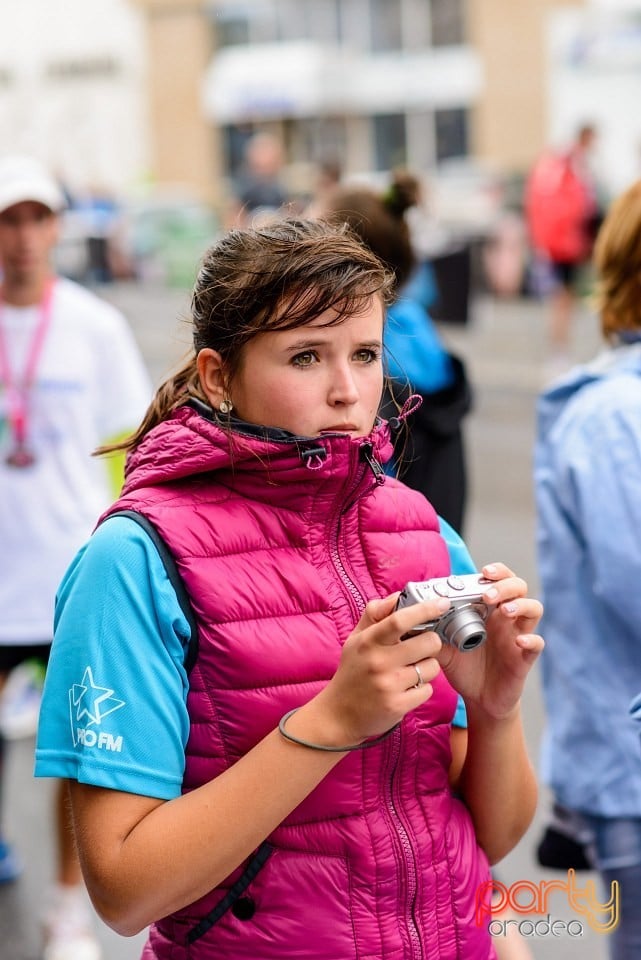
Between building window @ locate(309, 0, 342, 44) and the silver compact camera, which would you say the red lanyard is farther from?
building window @ locate(309, 0, 342, 44)

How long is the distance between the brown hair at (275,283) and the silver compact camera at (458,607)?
413 millimetres

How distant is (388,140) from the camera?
129 ft

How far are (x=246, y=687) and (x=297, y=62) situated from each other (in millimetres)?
38025

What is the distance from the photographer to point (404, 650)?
1666 mm

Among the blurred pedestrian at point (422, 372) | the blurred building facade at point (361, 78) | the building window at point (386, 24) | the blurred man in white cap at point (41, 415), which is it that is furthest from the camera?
the building window at point (386, 24)

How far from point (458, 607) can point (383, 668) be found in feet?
0.40

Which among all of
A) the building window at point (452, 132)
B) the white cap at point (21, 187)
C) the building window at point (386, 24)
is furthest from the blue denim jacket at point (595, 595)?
the building window at point (386, 24)

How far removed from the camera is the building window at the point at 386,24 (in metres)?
38.8

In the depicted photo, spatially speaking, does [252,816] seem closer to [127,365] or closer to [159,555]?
[159,555]

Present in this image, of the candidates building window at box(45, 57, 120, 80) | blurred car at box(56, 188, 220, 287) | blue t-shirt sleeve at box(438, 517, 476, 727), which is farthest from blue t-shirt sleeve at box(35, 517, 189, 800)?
building window at box(45, 57, 120, 80)

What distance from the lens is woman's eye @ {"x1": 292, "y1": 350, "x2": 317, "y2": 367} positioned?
6.18 ft

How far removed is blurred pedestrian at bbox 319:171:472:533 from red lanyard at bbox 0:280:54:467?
102 centimetres

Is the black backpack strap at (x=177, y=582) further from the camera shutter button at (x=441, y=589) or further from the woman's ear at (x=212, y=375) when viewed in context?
the camera shutter button at (x=441, y=589)

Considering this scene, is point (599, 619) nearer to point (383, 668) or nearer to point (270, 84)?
point (383, 668)
